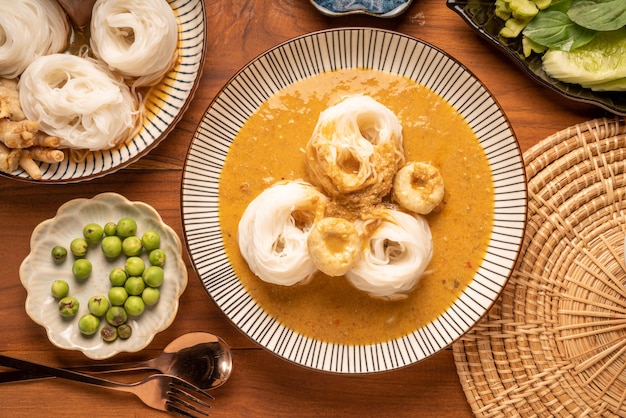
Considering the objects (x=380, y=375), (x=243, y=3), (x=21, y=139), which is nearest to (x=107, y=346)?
(x=21, y=139)

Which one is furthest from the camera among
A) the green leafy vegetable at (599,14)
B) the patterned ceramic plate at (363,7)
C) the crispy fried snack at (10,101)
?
the patterned ceramic plate at (363,7)

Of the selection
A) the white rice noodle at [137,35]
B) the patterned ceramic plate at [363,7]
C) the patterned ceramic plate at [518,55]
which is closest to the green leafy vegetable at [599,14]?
the patterned ceramic plate at [518,55]

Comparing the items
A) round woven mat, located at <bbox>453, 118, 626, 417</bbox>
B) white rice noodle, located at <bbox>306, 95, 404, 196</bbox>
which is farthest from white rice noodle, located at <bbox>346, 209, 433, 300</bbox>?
round woven mat, located at <bbox>453, 118, 626, 417</bbox>

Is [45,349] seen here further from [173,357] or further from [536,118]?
[536,118]

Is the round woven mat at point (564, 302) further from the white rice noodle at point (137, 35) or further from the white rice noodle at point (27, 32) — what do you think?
the white rice noodle at point (27, 32)

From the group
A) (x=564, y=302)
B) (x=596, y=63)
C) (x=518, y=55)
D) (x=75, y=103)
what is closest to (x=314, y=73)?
(x=518, y=55)

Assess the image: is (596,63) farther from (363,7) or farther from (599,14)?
(363,7)

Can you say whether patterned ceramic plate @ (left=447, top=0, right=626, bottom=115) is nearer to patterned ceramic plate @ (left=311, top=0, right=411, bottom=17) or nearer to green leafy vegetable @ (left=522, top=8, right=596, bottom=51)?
green leafy vegetable @ (left=522, top=8, right=596, bottom=51)

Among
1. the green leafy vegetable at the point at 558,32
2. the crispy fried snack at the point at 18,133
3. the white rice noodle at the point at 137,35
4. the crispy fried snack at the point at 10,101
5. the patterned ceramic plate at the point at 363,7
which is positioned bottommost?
the crispy fried snack at the point at 18,133
